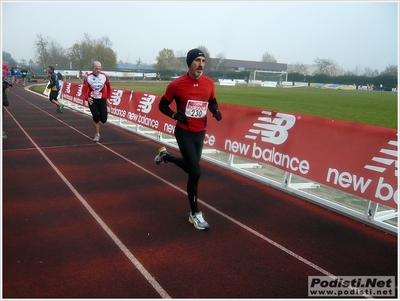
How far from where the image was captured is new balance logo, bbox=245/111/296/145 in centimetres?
607

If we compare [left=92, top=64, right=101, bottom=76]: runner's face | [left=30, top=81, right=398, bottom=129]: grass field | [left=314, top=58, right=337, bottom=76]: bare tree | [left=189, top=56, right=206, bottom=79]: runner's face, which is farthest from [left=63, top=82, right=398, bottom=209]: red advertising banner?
[left=314, top=58, right=337, bottom=76]: bare tree

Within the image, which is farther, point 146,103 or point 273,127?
point 146,103

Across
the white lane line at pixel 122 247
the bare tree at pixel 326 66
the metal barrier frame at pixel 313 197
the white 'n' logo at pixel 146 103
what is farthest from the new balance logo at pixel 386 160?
the bare tree at pixel 326 66

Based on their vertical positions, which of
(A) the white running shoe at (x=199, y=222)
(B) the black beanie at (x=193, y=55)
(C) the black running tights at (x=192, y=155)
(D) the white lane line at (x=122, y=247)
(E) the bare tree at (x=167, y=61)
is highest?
(E) the bare tree at (x=167, y=61)

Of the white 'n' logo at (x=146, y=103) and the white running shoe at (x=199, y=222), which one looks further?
the white 'n' logo at (x=146, y=103)

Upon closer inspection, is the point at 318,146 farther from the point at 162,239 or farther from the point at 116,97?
the point at 116,97

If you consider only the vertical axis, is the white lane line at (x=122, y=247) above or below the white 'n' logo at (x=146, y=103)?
below

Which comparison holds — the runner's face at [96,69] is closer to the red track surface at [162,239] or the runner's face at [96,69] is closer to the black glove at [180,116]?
the red track surface at [162,239]

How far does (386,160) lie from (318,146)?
1.12 meters

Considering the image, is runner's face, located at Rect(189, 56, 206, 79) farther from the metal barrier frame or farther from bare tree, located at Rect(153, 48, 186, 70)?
bare tree, located at Rect(153, 48, 186, 70)

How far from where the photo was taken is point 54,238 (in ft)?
13.5

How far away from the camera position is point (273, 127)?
249 inches

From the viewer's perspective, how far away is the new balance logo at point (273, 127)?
6.07 m

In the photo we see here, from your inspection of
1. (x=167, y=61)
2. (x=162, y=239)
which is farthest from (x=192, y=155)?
(x=167, y=61)
